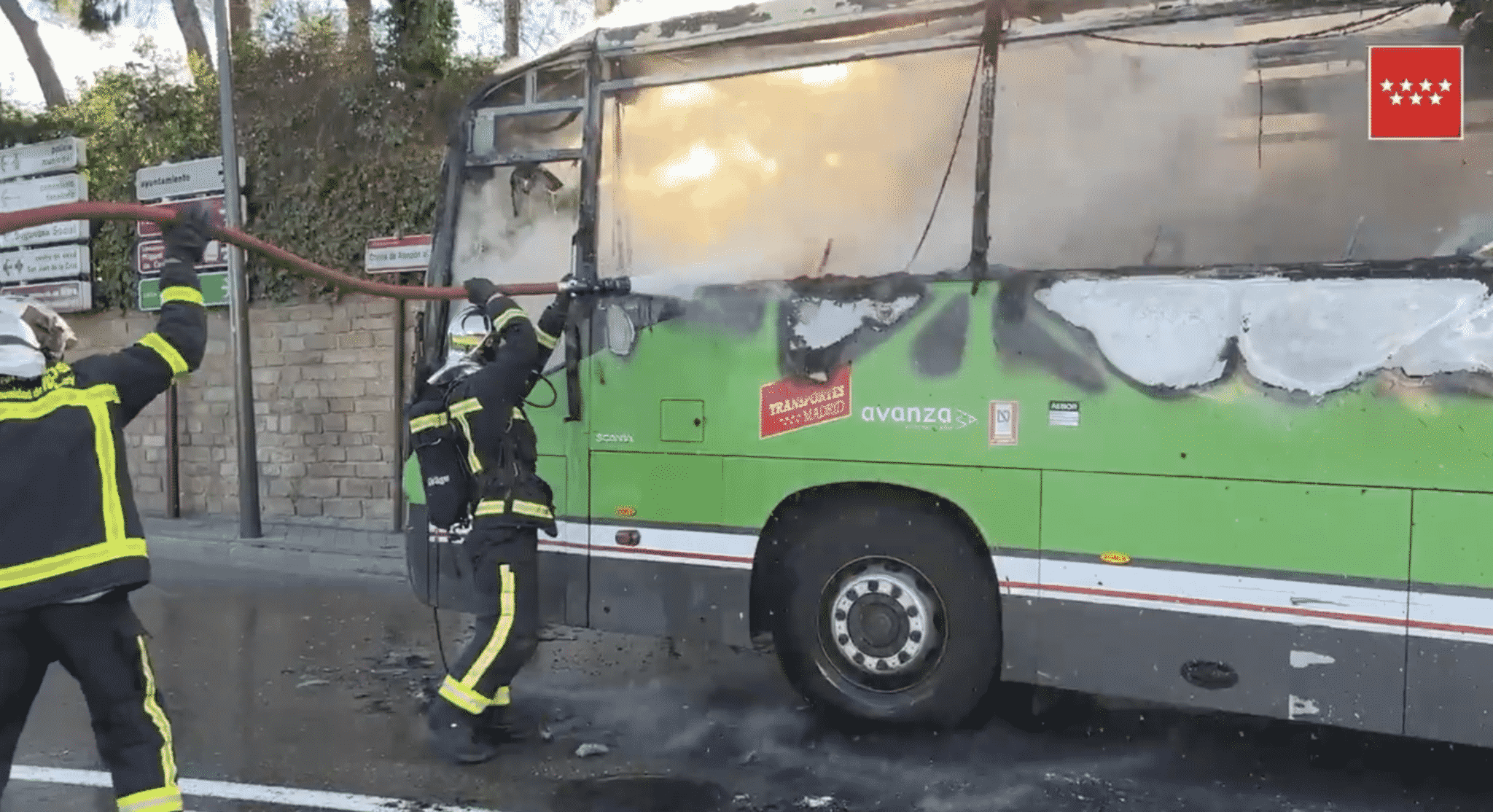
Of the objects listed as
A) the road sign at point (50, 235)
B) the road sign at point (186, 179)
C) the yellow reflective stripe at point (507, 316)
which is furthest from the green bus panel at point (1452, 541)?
the road sign at point (50, 235)

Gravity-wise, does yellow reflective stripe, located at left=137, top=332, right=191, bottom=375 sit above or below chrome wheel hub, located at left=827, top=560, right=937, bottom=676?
above

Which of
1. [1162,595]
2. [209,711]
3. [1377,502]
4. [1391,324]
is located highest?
[1391,324]

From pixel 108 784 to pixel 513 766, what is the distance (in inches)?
62.2

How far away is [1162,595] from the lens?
4348 mm

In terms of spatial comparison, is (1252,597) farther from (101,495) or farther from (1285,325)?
(101,495)

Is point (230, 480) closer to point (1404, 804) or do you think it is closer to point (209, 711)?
point (209, 711)

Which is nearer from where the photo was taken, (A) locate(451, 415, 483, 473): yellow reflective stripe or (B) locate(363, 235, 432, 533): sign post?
(A) locate(451, 415, 483, 473): yellow reflective stripe

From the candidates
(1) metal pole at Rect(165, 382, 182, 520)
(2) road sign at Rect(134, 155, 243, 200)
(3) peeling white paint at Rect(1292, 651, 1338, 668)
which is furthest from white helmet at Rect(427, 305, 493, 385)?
(1) metal pole at Rect(165, 382, 182, 520)

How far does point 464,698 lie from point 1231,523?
3.11 m

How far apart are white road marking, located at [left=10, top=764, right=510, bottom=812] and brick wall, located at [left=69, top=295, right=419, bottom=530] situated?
20.4 feet

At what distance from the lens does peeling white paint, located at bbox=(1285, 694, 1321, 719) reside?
4.13 meters

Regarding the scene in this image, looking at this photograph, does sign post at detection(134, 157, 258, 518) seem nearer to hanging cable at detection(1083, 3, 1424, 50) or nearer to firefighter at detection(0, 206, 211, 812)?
firefighter at detection(0, 206, 211, 812)

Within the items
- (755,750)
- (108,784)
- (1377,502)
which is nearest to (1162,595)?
(1377,502)

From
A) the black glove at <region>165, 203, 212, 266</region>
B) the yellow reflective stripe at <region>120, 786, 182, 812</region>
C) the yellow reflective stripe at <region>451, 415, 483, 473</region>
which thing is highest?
the black glove at <region>165, 203, 212, 266</region>
